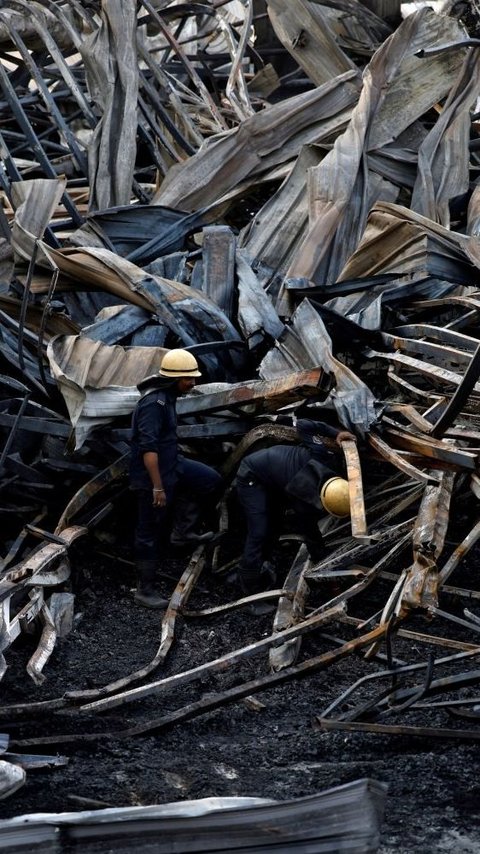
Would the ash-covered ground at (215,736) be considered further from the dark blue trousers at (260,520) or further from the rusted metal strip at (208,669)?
the dark blue trousers at (260,520)

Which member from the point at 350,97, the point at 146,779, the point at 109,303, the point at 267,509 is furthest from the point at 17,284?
the point at 146,779

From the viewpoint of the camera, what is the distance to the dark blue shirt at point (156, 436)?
680 cm

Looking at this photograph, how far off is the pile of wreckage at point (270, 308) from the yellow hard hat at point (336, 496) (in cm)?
18

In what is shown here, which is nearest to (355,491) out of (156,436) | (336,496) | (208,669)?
(336,496)

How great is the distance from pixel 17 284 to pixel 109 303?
24.1 inches

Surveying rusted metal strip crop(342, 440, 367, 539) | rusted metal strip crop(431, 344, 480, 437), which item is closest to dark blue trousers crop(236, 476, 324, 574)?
rusted metal strip crop(342, 440, 367, 539)

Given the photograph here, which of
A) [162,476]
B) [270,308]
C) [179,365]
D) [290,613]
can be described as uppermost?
[179,365]

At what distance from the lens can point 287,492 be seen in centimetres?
682

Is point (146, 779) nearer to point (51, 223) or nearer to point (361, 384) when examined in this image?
point (361, 384)

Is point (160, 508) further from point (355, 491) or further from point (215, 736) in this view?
point (215, 736)

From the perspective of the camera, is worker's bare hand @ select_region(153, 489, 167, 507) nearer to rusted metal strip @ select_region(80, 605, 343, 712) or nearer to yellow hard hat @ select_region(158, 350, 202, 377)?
yellow hard hat @ select_region(158, 350, 202, 377)

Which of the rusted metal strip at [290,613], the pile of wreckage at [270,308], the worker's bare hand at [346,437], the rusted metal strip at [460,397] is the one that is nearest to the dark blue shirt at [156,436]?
the pile of wreckage at [270,308]

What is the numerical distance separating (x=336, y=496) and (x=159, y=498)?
1.07 m

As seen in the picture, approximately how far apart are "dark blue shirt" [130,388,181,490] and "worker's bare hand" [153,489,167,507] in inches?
3.0
